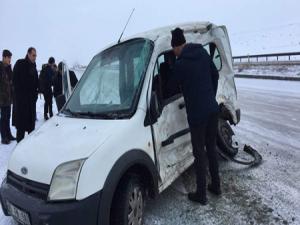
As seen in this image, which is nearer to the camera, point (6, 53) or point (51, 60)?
point (6, 53)

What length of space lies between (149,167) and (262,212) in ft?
4.83

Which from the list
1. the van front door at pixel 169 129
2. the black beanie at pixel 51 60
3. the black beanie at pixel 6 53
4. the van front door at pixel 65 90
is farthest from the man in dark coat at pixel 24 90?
the black beanie at pixel 51 60

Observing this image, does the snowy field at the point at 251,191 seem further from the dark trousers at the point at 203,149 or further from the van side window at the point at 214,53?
the van side window at the point at 214,53

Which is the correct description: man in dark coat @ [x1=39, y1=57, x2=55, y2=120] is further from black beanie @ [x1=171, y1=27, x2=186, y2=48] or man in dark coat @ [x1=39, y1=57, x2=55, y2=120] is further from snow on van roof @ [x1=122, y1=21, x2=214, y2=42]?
black beanie @ [x1=171, y1=27, x2=186, y2=48]

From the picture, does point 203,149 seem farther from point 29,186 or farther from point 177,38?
point 29,186

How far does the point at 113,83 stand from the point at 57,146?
4.02 ft

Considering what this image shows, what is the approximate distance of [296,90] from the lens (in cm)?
1450

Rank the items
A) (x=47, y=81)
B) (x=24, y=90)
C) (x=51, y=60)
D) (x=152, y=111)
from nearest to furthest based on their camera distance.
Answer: (x=152, y=111) → (x=24, y=90) → (x=51, y=60) → (x=47, y=81)

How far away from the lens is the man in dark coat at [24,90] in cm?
708

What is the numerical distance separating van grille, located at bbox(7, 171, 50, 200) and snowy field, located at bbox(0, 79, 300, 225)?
0.83m

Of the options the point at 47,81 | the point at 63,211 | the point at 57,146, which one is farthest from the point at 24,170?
the point at 47,81

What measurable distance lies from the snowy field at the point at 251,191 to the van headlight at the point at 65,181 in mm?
1355

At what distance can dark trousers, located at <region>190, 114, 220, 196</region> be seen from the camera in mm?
4574

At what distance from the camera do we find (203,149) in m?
4.65
